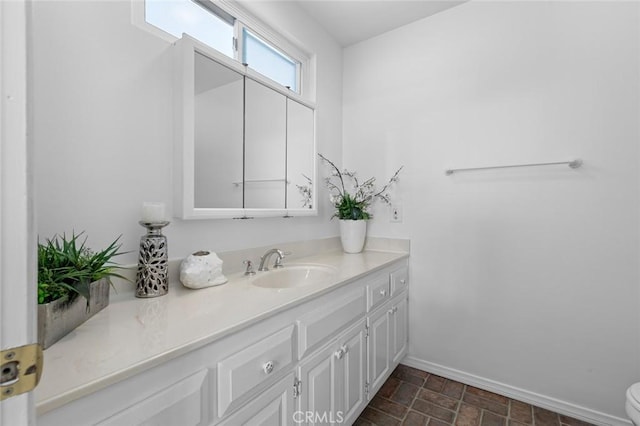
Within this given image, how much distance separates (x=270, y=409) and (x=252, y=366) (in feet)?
0.64

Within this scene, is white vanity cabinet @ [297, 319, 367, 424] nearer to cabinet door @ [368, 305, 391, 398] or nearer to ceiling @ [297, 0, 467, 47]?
cabinet door @ [368, 305, 391, 398]

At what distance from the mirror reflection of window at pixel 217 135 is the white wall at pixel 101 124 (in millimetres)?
116

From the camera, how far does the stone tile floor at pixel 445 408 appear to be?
1534 millimetres

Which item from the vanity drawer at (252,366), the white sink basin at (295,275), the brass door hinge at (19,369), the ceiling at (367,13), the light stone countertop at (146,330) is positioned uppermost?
the ceiling at (367,13)

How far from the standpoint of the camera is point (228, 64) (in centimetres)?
139

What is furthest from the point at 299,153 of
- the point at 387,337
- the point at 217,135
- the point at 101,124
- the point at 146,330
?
the point at 146,330

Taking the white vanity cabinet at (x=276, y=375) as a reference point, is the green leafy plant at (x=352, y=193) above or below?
above

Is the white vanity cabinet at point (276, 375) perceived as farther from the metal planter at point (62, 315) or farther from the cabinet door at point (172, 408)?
the metal planter at point (62, 315)

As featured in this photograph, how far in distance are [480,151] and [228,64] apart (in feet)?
5.09

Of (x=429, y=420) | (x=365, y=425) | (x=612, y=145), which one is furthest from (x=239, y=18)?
(x=429, y=420)

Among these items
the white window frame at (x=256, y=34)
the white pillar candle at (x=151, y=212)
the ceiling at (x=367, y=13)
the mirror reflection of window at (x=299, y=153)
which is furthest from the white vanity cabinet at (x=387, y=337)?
the ceiling at (x=367, y=13)

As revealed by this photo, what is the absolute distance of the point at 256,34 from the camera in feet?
5.55

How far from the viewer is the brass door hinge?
0.35 meters

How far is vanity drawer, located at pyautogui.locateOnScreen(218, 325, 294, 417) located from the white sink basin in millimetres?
500
